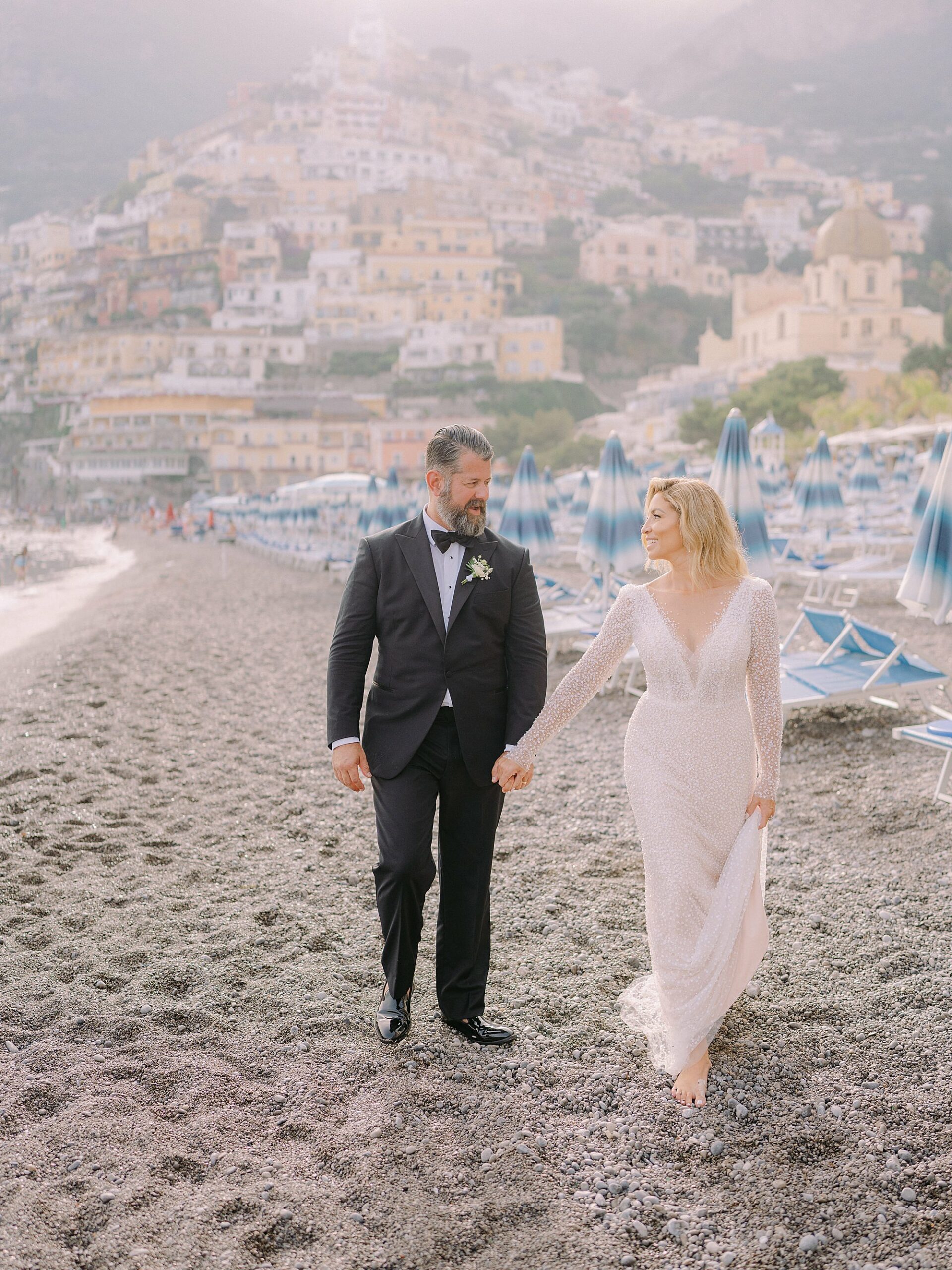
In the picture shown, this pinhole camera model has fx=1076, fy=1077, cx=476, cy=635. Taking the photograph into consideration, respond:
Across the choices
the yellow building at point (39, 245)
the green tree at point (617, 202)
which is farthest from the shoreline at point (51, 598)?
the green tree at point (617, 202)

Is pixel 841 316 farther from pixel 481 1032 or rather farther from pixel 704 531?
pixel 481 1032

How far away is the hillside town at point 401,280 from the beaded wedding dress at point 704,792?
53160mm

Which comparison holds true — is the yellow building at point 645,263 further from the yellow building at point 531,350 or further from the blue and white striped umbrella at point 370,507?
the blue and white striped umbrella at point 370,507

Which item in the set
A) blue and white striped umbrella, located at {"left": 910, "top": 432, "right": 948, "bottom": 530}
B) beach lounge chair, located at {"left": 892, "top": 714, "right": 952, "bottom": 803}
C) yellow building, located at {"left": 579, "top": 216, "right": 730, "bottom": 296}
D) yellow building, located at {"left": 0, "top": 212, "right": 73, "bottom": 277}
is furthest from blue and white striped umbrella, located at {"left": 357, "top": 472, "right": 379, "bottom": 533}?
yellow building, located at {"left": 0, "top": 212, "right": 73, "bottom": 277}

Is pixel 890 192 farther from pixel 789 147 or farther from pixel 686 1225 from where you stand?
pixel 686 1225

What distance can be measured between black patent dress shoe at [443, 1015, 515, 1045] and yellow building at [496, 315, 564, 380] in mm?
79693

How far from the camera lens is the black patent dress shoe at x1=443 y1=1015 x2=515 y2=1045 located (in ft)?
8.96

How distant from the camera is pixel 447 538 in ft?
8.60

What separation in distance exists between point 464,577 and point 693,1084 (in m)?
1.29

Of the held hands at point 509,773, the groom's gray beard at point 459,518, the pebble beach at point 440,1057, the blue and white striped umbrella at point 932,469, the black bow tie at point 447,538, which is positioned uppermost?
the blue and white striped umbrella at point 932,469

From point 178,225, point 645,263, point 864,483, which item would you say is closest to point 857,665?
point 864,483

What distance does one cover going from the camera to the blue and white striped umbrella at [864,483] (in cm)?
1767

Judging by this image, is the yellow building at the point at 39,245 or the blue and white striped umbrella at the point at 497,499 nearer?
the blue and white striped umbrella at the point at 497,499

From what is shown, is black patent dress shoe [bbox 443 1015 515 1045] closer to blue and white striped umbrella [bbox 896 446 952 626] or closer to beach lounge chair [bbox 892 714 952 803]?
beach lounge chair [bbox 892 714 952 803]
